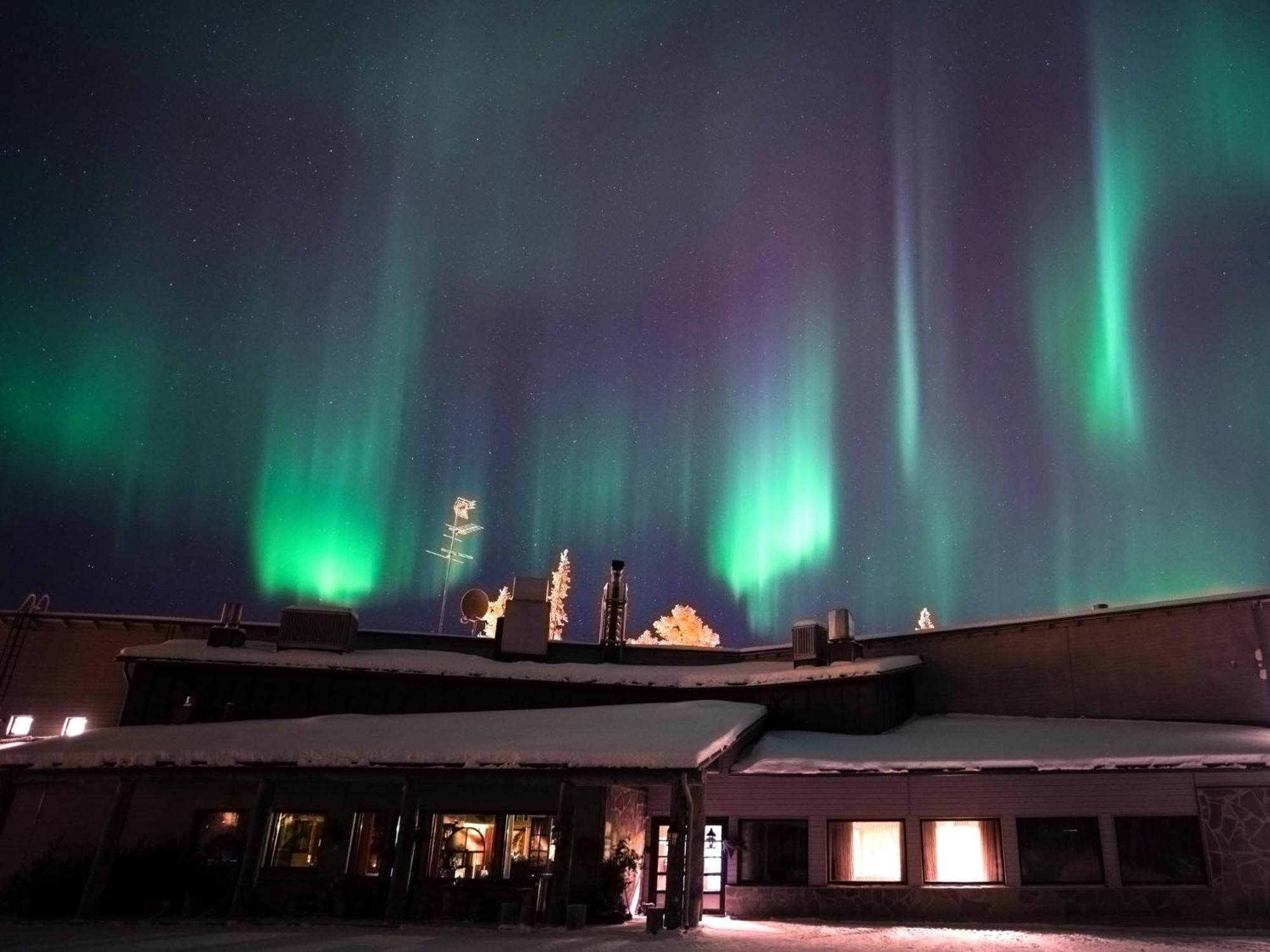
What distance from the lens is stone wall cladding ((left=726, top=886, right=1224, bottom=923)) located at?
16531mm

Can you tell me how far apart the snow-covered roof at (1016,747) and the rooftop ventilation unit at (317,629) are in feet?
36.7

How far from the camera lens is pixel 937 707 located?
23.2 m

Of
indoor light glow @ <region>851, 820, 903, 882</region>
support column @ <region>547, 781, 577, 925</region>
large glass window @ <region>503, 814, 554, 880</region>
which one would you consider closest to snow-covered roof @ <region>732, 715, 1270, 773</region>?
indoor light glow @ <region>851, 820, 903, 882</region>

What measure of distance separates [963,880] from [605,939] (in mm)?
8019

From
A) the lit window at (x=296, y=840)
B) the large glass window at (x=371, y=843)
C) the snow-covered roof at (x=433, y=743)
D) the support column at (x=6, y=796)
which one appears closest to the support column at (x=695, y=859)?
the snow-covered roof at (x=433, y=743)

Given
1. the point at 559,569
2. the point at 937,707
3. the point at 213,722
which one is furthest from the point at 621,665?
the point at 559,569

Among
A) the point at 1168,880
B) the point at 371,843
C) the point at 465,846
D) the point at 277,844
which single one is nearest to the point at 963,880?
the point at 1168,880

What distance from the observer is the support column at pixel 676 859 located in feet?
50.2

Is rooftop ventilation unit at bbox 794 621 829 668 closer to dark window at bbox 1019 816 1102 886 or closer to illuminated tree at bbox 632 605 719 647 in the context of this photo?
dark window at bbox 1019 816 1102 886

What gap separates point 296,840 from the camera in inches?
777

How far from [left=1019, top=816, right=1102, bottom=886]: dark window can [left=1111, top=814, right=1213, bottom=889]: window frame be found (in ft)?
1.10

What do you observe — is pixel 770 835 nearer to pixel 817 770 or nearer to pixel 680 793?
pixel 817 770

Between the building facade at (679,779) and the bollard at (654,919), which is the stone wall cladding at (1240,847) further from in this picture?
the bollard at (654,919)

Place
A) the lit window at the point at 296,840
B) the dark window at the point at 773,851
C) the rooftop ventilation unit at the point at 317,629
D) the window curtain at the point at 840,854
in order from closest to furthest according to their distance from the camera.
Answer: the window curtain at the point at 840,854, the dark window at the point at 773,851, the lit window at the point at 296,840, the rooftop ventilation unit at the point at 317,629
